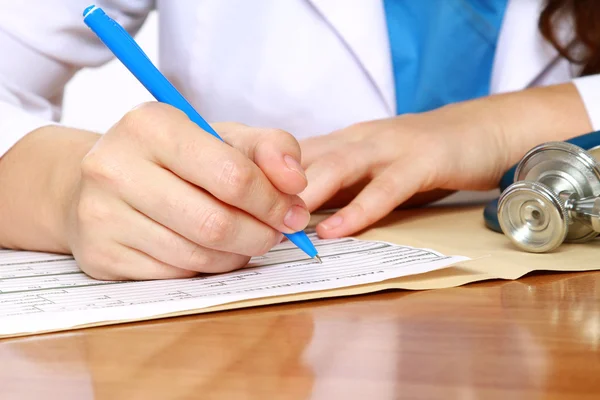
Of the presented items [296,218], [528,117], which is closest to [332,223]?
[296,218]

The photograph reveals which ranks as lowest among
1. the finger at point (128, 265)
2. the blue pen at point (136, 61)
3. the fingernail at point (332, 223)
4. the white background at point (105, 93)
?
the white background at point (105, 93)

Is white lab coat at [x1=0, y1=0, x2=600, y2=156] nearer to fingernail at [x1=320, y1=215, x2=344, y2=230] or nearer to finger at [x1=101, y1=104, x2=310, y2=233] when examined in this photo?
fingernail at [x1=320, y1=215, x2=344, y2=230]

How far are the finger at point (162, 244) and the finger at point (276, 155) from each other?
7 centimetres

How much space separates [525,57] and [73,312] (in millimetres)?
693

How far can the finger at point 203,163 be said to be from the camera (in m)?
0.46

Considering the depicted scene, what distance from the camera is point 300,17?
2.94 feet

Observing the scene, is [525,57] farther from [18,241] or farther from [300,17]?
[18,241]

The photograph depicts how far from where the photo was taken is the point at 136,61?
493 millimetres

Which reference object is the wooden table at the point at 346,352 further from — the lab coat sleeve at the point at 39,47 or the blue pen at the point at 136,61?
the lab coat sleeve at the point at 39,47

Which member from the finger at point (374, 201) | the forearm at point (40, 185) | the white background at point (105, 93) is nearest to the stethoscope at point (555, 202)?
the finger at point (374, 201)

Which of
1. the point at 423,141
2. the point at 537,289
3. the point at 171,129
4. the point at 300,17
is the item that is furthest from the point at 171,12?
the point at 537,289

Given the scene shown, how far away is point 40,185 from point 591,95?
0.54 meters

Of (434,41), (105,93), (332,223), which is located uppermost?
(434,41)

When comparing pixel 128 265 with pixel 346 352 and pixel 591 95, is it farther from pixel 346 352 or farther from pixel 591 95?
pixel 591 95
